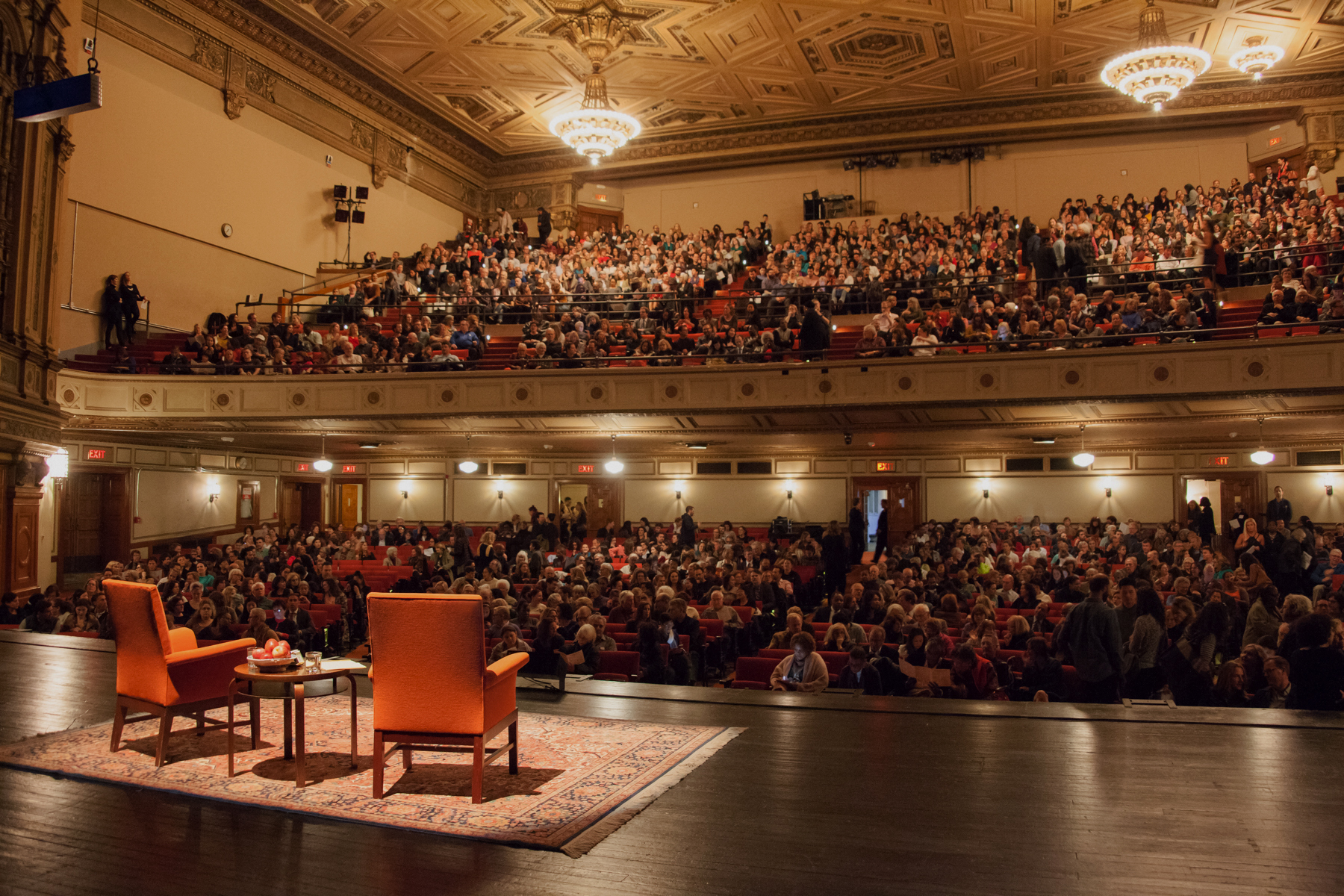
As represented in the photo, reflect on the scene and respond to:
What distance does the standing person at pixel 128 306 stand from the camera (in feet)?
50.2

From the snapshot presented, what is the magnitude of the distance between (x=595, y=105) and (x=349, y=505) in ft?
36.4

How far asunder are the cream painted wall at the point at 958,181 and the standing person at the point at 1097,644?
17.9m

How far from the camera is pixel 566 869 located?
3117 millimetres

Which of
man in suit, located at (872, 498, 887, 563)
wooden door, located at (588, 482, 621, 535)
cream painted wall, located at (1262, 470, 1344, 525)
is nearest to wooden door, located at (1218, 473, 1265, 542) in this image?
cream painted wall, located at (1262, 470, 1344, 525)

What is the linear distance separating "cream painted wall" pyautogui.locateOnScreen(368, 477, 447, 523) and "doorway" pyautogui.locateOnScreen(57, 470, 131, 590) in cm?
587

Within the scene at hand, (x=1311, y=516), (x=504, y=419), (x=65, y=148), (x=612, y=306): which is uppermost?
(x=65, y=148)

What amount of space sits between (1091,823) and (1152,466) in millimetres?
15720

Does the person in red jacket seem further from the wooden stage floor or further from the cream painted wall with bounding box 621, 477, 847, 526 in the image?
the cream painted wall with bounding box 621, 477, 847, 526

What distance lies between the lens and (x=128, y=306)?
50.3 feet

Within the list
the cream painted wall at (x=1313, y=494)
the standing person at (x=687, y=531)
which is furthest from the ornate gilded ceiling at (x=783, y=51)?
the standing person at (x=687, y=531)

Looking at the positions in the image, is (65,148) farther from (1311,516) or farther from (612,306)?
(1311,516)

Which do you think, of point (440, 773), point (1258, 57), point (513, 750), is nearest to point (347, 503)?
point (440, 773)

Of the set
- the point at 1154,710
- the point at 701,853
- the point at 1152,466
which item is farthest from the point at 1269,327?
the point at 701,853

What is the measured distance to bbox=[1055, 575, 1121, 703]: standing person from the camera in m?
5.73
